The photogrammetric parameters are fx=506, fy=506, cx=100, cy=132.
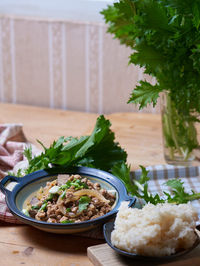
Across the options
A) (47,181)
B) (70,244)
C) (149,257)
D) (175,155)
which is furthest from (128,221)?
(175,155)

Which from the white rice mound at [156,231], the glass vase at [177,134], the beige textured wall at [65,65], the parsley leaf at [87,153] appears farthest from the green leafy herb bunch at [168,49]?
the beige textured wall at [65,65]

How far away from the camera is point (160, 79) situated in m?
1.49

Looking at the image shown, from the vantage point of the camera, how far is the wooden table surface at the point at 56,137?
3.92 feet

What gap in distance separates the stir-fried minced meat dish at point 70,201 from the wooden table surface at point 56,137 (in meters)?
0.06

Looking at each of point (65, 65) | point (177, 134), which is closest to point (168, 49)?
point (177, 134)

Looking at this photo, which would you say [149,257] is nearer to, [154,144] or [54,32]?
[154,144]

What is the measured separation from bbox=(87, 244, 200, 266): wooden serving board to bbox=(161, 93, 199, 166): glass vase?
0.57m

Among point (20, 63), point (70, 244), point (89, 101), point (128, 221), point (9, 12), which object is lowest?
point (70, 244)

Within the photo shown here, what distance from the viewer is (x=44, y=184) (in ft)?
4.71

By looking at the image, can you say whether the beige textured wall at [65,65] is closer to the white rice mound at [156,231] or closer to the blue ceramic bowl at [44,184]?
the blue ceramic bowl at [44,184]

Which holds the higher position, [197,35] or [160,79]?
[197,35]

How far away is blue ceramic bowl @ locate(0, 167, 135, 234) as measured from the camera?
120cm

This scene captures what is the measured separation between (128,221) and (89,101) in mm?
1696

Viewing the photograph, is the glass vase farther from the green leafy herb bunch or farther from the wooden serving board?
the wooden serving board
